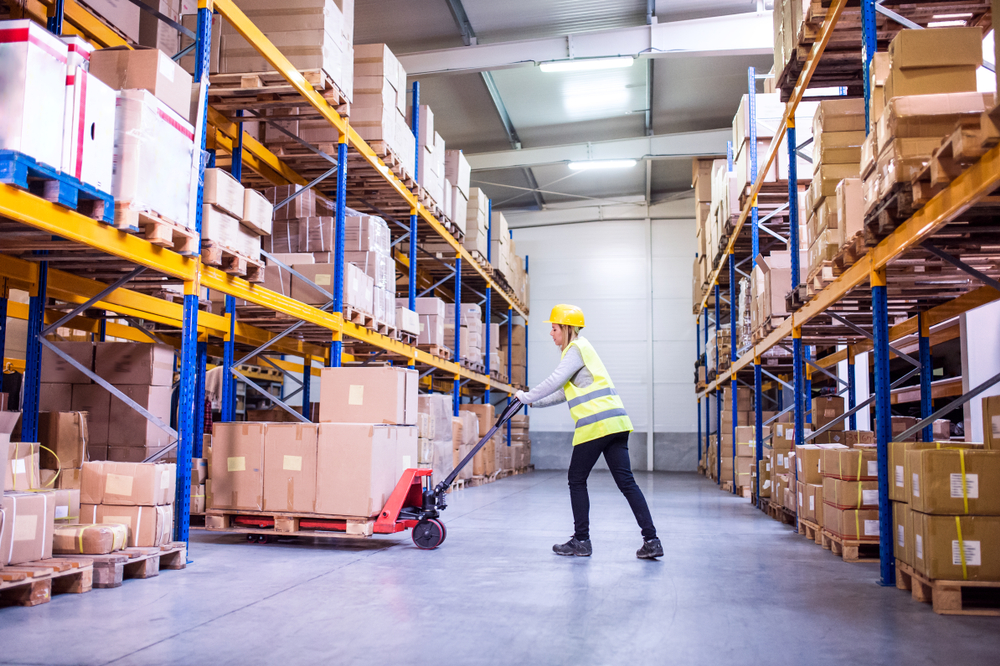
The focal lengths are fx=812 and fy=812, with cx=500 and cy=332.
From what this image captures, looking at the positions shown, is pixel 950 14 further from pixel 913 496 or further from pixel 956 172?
pixel 913 496

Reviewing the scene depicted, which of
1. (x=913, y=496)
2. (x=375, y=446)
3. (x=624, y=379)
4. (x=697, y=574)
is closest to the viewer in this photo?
(x=913, y=496)

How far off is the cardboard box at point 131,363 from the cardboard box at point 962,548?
202 inches

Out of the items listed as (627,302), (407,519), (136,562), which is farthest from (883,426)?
(627,302)

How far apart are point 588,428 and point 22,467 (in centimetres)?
355

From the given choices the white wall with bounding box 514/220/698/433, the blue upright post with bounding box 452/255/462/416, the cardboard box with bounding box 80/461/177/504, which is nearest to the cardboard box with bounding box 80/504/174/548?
the cardboard box with bounding box 80/461/177/504

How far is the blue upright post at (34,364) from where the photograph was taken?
554cm

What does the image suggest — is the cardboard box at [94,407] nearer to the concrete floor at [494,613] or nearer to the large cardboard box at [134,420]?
the large cardboard box at [134,420]

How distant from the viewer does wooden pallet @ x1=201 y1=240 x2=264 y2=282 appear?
5543 mm

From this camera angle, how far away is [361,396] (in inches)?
256

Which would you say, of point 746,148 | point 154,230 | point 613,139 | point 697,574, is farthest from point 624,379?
point 154,230

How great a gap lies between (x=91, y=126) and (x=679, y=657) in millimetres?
3681

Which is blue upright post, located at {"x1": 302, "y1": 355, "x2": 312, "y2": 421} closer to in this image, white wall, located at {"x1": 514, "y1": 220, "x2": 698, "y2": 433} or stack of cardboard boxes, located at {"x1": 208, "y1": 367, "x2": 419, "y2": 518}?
stack of cardboard boxes, located at {"x1": 208, "y1": 367, "x2": 419, "y2": 518}

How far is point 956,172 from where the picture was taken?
3.80m

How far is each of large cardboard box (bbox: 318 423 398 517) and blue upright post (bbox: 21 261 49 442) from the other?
6.37 ft
